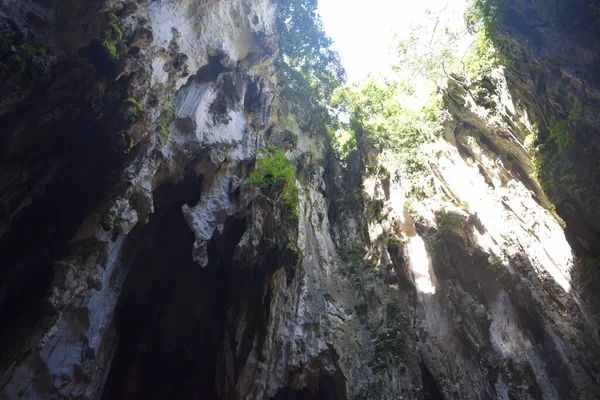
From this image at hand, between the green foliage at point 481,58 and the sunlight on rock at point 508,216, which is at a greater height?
the green foliage at point 481,58

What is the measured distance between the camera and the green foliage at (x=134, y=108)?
9.34m

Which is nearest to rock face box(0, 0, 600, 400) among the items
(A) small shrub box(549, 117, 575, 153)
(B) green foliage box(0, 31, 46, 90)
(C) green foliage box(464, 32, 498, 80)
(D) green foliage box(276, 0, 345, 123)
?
(B) green foliage box(0, 31, 46, 90)

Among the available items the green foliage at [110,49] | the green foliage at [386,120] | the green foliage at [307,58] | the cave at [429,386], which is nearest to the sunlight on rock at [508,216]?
the green foliage at [386,120]

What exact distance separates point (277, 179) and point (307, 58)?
12.6 meters

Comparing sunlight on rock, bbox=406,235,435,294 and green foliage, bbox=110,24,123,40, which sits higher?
green foliage, bbox=110,24,123,40

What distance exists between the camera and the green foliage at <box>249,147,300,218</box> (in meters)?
12.1

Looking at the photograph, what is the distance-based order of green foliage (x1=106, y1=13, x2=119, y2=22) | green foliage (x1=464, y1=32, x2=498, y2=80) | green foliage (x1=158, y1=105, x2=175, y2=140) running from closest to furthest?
green foliage (x1=106, y1=13, x2=119, y2=22), green foliage (x1=158, y1=105, x2=175, y2=140), green foliage (x1=464, y1=32, x2=498, y2=80)

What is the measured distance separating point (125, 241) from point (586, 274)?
13.0m

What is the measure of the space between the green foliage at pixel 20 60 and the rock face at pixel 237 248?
0.50 feet

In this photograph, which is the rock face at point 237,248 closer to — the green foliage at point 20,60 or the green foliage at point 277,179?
the green foliage at point 20,60

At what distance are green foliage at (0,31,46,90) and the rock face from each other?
15cm

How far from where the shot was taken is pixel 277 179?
12.3m

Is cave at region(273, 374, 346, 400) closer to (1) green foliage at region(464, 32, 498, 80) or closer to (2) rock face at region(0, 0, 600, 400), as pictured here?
(2) rock face at region(0, 0, 600, 400)

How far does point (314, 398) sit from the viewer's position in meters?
9.95
